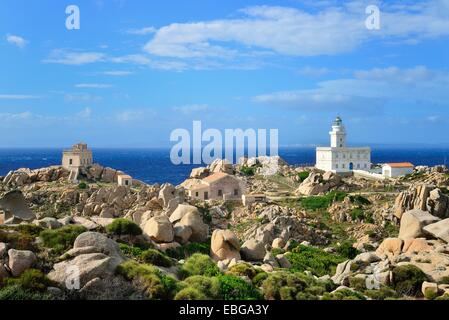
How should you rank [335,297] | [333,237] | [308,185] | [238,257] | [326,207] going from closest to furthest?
[335,297] < [238,257] < [333,237] < [326,207] < [308,185]

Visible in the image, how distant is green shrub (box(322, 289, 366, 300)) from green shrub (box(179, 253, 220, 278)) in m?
5.41

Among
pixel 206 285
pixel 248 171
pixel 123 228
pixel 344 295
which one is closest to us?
pixel 206 285

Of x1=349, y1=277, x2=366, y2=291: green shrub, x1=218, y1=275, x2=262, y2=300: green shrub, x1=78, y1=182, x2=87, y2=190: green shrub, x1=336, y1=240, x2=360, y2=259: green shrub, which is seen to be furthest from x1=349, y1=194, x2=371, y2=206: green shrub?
x1=218, y1=275, x2=262, y2=300: green shrub

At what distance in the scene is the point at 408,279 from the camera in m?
26.1

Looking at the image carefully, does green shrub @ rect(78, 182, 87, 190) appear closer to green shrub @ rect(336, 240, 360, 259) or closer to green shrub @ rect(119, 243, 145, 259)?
green shrub @ rect(336, 240, 360, 259)

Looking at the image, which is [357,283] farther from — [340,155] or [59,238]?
[340,155]

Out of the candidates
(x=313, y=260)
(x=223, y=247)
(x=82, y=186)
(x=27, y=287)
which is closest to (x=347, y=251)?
(x=313, y=260)

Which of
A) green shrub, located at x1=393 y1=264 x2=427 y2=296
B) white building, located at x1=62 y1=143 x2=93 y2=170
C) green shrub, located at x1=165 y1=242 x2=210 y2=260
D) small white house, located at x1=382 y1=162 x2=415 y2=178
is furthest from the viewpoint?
small white house, located at x1=382 y1=162 x2=415 y2=178

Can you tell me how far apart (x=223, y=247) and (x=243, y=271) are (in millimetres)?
5690

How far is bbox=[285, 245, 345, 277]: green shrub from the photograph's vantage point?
34144mm

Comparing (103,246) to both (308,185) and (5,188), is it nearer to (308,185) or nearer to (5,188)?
(308,185)
